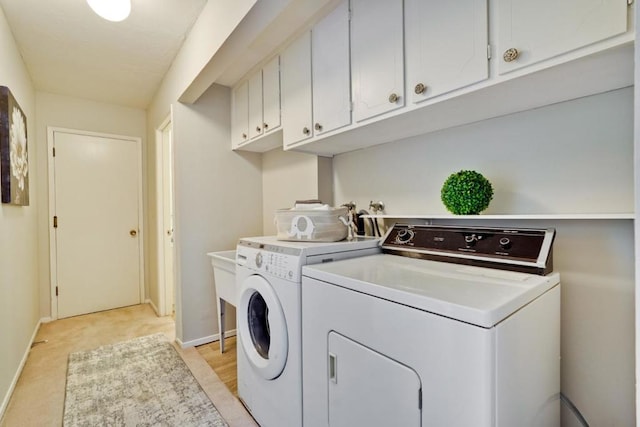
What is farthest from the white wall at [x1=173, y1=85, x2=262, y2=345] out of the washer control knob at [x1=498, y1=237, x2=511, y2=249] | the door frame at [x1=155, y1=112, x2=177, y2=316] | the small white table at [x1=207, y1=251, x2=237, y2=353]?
the washer control knob at [x1=498, y1=237, x2=511, y2=249]

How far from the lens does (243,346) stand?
5.56ft

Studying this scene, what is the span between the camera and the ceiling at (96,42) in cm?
188

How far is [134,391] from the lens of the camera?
6.17 ft

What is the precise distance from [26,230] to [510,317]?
3.37 m

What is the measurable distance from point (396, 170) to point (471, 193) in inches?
22.8

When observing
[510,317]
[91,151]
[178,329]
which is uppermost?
[91,151]

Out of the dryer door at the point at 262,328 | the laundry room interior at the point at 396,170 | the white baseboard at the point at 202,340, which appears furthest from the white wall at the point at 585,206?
the white baseboard at the point at 202,340

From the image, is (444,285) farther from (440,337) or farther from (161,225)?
(161,225)

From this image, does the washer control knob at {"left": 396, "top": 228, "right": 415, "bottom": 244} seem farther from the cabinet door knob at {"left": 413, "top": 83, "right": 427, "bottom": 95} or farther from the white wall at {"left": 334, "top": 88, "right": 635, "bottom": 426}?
the cabinet door knob at {"left": 413, "top": 83, "right": 427, "bottom": 95}

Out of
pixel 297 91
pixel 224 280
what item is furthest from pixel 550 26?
pixel 224 280

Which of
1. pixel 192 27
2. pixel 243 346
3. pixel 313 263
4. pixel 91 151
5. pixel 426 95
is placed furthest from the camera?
pixel 91 151

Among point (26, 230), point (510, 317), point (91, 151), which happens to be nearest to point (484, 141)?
point (510, 317)

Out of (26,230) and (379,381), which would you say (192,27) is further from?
(379,381)

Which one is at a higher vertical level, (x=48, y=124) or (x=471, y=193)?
(x=48, y=124)
